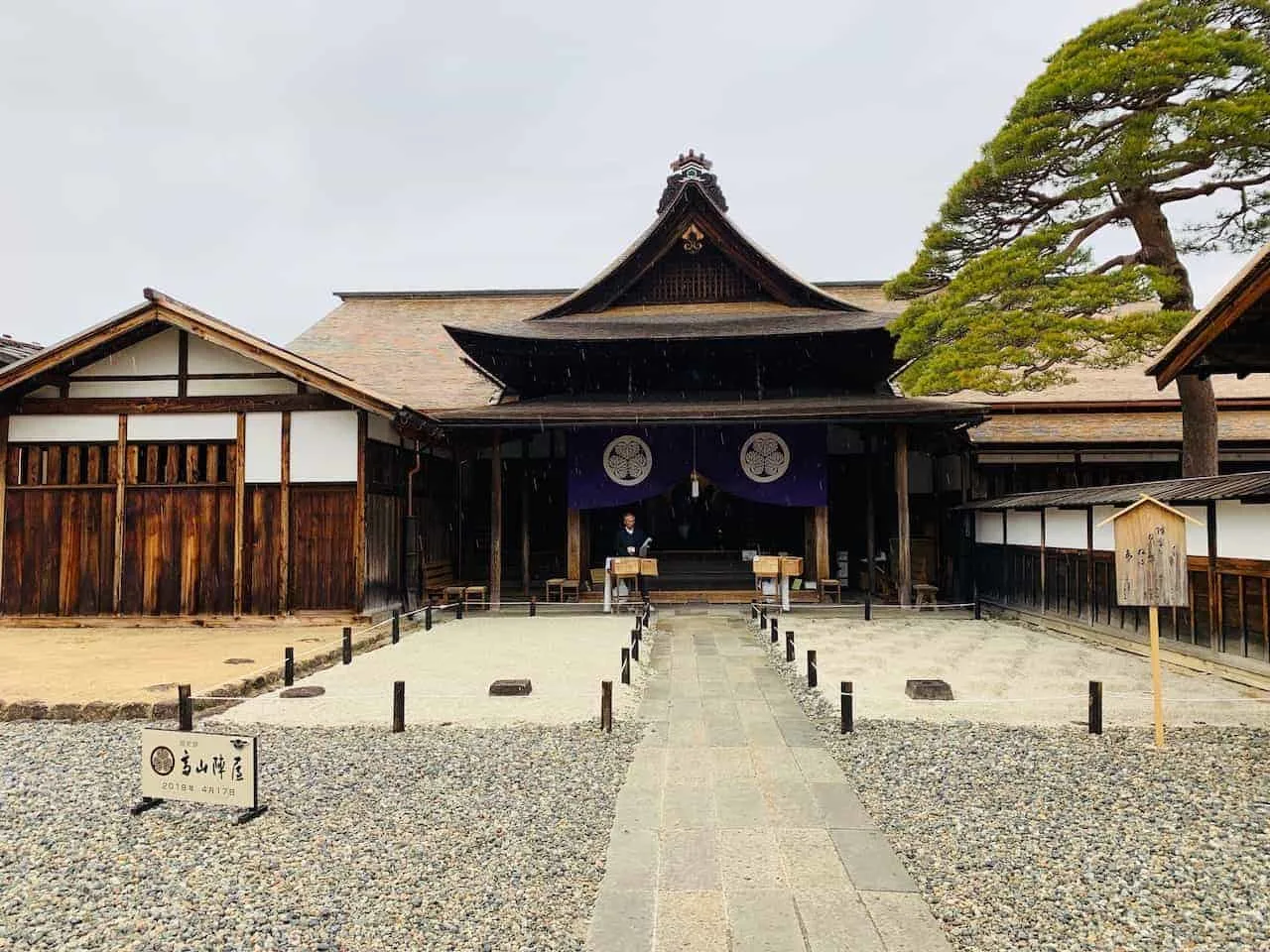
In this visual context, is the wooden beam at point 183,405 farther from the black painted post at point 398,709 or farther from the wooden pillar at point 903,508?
the wooden pillar at point 903,508

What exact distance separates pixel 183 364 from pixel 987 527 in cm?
1477

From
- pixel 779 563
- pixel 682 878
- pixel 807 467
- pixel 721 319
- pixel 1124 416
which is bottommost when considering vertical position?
pixel 682 878

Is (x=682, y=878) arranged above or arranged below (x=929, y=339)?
below

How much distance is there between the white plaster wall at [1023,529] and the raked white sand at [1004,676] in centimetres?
157

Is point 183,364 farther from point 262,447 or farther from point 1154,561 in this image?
point 1154,561

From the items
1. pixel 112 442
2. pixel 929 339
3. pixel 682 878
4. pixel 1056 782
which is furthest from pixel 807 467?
pixel 112 442

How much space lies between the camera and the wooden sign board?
225 inches

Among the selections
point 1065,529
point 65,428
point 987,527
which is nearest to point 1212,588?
point 1065,529

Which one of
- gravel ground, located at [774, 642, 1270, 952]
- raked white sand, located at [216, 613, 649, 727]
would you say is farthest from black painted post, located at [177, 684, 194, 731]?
gravel ground, located at [774, 642, 1270, 952]

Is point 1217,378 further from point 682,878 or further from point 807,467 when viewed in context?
point 682,878

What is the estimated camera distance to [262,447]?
478 inches

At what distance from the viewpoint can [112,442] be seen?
1229 cm

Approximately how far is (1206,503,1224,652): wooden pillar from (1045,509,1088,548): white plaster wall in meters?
2.43

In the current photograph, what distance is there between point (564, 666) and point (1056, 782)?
17.5 feet
